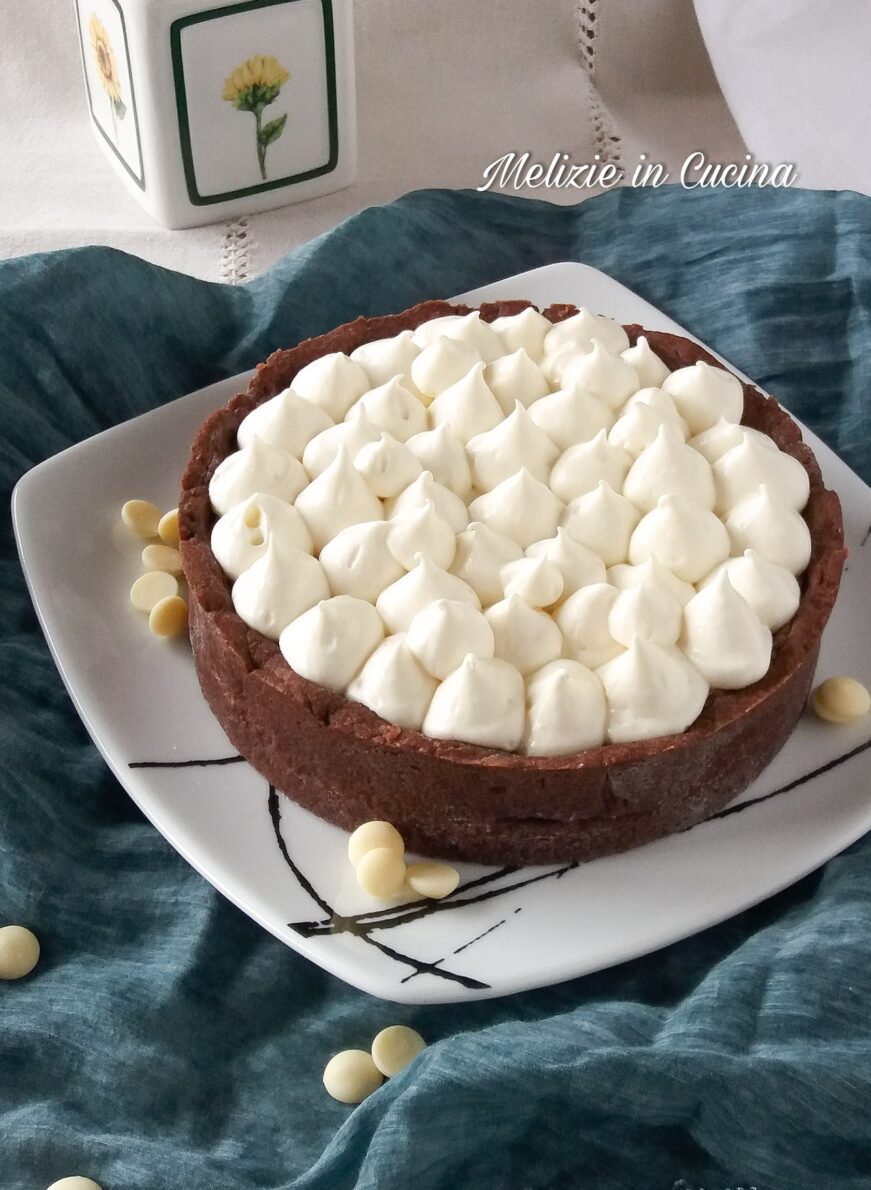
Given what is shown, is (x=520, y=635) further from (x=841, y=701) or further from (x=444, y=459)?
(x=841, y=701)

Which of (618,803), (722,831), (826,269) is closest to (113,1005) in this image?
(618,803)

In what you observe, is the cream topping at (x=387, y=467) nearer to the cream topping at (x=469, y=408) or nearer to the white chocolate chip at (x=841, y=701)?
the cream topping at (x=469, y=408)

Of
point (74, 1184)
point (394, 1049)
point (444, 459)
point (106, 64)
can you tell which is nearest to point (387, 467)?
point (444, 459)

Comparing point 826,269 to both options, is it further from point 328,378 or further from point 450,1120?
point 450,1120

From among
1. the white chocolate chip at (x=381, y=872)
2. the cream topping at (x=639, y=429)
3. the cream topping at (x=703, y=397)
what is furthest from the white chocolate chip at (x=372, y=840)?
the cream topping at (x=703, y=397)

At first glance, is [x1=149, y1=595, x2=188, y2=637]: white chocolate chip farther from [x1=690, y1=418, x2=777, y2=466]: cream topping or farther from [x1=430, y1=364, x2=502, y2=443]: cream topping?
[x1=690, y1=418, x2=777, y2=466]: cream topping

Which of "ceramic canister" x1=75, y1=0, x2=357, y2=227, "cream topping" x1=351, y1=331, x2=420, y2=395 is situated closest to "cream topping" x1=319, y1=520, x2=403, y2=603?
"cream topping" x1=351, y1=331, x2=420, y2=395
